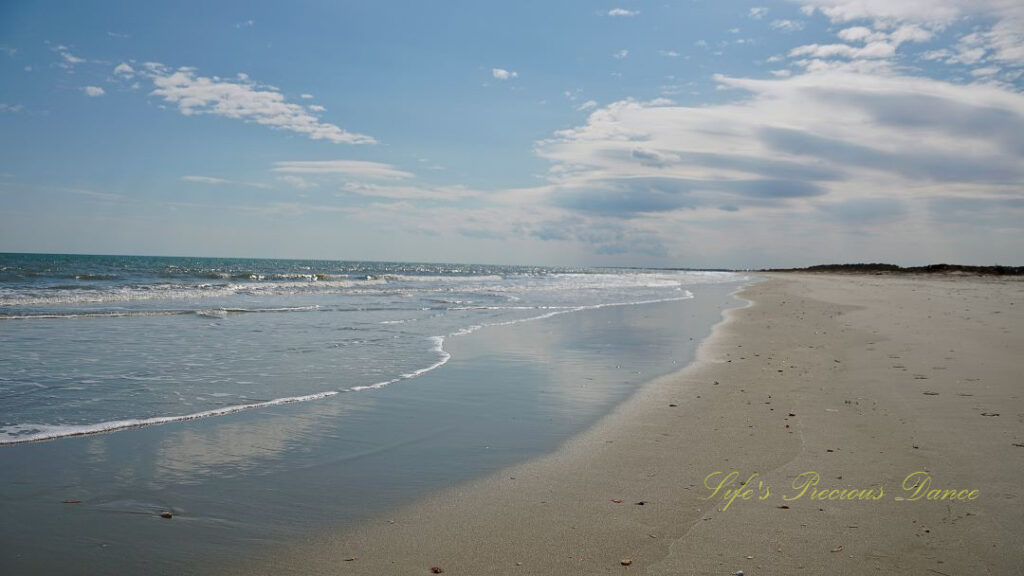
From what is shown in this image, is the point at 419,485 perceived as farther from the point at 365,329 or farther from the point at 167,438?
the point at 365,329

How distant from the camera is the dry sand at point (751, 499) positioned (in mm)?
3229

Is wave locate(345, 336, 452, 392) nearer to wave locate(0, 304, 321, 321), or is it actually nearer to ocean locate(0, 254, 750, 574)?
ocean locate(0, 254, 750, 574)

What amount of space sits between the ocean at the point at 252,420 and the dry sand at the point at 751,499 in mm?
464

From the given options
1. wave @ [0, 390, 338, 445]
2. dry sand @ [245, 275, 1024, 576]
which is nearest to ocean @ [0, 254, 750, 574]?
wave @ [0, 390, 338, 445]

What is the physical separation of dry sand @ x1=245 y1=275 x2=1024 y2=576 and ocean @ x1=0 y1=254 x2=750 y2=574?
46 cm

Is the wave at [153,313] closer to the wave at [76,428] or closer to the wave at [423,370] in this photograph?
the wave at [423,370]

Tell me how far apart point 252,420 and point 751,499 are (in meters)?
4.68

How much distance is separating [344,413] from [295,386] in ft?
5.24

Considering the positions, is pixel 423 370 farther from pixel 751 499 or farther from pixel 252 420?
pixel 751 499

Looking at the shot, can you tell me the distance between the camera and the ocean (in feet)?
12.1

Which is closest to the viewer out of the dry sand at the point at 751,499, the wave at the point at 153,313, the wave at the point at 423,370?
the dry sand at the point at 751,499

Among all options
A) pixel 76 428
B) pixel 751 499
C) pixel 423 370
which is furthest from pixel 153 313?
pixel 751 499

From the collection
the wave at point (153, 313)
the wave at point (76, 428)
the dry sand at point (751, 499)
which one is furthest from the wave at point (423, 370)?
the wave at point (153, 313)

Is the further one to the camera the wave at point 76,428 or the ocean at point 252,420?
the wave at point 76,428
